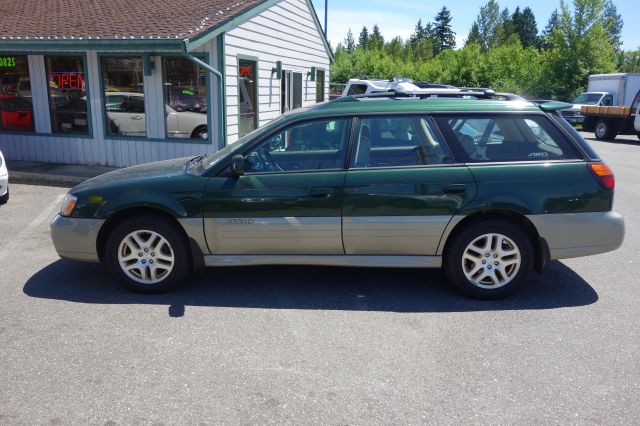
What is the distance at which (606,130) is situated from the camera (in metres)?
20.1

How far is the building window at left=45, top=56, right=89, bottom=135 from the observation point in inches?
413

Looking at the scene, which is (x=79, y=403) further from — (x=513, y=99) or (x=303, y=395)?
(x=513, y=99)

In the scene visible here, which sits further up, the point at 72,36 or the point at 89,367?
the point at 72,36

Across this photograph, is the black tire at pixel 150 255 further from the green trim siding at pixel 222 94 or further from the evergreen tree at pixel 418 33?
the evergreen tree at pixel 418 33

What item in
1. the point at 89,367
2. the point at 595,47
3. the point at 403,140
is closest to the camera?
the point at 89,367

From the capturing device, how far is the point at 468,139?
4488mm

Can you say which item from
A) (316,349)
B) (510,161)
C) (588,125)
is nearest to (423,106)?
(510,161)

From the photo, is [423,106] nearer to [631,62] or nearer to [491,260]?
[491,260]

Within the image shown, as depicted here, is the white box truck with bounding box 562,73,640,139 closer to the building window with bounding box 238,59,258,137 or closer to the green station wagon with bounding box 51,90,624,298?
the building window with bounding box 238,59,258,137

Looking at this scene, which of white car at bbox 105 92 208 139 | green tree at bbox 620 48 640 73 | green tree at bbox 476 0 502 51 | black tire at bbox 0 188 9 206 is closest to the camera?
black tire at bbox 0 188 9 206

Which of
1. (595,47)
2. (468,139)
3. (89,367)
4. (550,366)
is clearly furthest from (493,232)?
(595,47)

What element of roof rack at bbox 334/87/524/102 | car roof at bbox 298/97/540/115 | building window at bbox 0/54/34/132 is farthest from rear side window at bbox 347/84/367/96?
car roof at bbox 298/97/540/115

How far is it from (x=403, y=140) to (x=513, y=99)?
3.83 ft

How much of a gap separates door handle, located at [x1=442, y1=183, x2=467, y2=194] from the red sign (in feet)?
28.5
